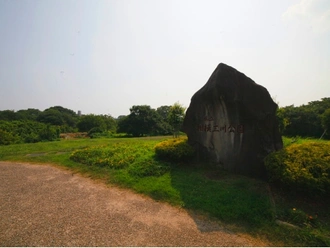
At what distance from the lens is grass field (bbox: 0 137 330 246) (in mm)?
3803

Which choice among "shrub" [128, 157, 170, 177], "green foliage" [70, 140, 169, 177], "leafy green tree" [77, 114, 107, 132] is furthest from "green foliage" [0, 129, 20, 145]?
"leafy green tree" [77, 114, 107, 132]

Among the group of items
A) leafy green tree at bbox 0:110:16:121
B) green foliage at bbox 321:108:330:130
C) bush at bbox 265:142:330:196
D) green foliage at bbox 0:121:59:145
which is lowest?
bush at bbox 265:142:330:196

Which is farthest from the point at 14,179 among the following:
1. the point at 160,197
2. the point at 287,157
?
the point at 287,157

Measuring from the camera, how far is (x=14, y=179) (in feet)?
23.4

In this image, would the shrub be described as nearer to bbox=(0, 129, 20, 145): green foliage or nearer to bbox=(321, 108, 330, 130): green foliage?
bbox=(0, 129, 20, 145): green foliage

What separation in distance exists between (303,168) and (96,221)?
5224 millimetres

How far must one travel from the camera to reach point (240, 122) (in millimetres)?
6871

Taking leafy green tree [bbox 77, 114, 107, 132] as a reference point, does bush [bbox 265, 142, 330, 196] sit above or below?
below

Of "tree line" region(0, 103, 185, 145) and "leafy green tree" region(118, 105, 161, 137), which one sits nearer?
"tree line" region(0, 103, 185, 145)

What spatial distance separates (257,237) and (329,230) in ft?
4.91

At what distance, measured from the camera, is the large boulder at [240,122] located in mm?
6672

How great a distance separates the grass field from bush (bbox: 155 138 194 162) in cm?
33

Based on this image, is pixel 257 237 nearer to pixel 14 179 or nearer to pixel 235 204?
pixel 235 204

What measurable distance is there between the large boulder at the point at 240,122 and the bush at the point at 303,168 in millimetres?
832
